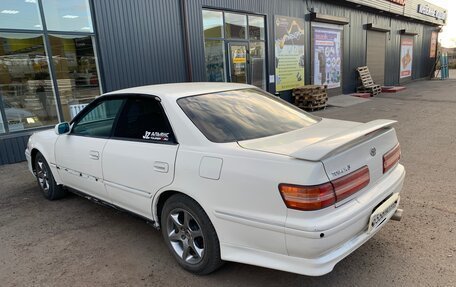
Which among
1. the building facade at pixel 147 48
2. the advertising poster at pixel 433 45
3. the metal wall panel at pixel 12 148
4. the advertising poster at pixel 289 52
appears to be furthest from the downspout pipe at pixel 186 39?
the advertising poster at pixel 433 45

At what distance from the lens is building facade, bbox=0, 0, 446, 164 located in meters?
7.00

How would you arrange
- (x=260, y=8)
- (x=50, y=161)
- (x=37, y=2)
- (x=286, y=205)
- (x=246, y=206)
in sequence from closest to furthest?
1. (x=286, y=205)
2. (x=246, y=206)
3. (x=50, y=161)
4. (x=37, y=2)
5. (x=260, y=8)

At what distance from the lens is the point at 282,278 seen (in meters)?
2.79

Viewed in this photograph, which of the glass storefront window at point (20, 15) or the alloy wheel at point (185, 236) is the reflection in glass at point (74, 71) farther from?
the alloy wheel at point (185, 236)

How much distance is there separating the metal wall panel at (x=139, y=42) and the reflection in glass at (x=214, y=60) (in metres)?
1.07

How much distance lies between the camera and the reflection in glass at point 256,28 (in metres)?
11.6

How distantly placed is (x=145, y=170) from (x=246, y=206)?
1093mm

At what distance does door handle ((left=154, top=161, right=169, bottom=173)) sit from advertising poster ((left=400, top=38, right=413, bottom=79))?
24.1 meters

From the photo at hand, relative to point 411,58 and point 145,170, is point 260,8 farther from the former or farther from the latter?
point 411,58

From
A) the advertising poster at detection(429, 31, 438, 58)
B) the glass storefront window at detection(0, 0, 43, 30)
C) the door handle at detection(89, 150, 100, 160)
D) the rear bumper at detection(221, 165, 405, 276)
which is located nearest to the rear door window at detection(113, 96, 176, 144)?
the door handle at detection(89, 150, 100, 160)

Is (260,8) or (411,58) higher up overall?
(260,8)

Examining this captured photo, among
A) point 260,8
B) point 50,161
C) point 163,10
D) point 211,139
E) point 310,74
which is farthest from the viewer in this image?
point 310,74

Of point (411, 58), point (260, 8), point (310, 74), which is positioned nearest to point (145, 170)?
point (260, 8)

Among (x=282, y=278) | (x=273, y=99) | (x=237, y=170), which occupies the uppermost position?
(x=273, y=99)
